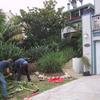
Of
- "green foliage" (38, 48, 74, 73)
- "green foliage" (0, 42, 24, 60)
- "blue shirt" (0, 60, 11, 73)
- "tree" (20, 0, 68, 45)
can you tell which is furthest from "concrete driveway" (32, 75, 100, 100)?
"tree" (20, 0, 68, 45)

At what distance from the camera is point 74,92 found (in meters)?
13.4

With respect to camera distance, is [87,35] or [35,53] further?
[35,53]

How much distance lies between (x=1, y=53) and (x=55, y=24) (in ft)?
34.9

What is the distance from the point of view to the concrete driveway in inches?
491

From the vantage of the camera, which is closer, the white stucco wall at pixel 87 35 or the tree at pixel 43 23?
the white stucco wall at pixel 87 35

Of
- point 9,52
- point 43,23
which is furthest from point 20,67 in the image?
point 43,23

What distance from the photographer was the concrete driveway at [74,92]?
12477 mm

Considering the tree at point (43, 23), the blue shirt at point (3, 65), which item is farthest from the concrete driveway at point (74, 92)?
the tree at point (43, 23)

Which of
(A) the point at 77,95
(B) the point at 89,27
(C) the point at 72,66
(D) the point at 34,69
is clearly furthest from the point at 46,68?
(A) the point at 77,95

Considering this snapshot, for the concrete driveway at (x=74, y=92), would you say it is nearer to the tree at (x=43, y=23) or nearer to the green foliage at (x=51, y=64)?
the green foliage at (x=51, y=64)

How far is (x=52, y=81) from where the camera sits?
→ 16938 millimetres

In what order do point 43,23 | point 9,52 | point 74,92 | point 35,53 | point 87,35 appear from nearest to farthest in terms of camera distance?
point 74,92 < point 9,52 < point 87,35 < point 35,53 < point 43,23

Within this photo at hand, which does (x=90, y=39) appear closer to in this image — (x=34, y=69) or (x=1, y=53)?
(x=34, y=69)

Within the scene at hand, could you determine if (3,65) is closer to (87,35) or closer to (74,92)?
(74,92)
